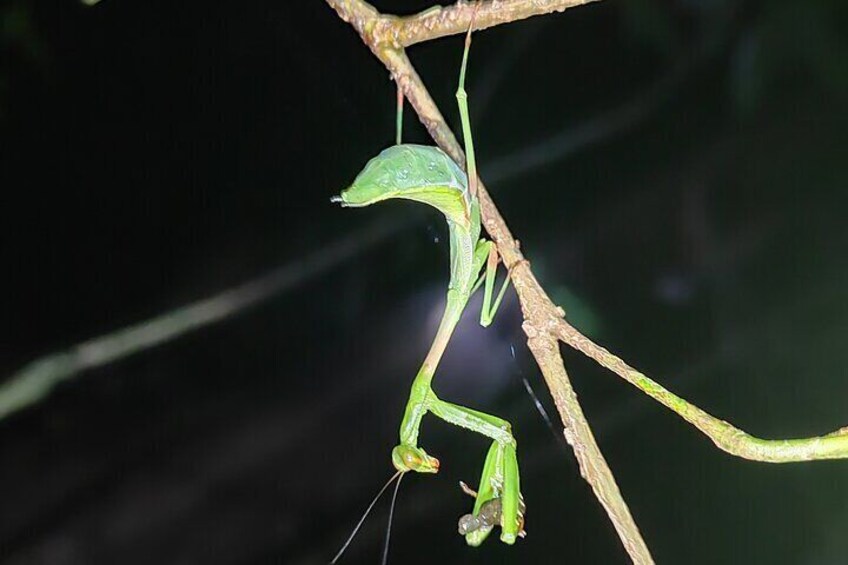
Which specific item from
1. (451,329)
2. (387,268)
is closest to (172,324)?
(387,268)

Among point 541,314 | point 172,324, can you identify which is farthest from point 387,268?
point 541,314

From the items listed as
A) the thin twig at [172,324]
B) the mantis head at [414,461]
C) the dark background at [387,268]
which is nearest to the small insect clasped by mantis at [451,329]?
the mantis head at [414,461]

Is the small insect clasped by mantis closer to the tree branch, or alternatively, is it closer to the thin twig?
the tree branch

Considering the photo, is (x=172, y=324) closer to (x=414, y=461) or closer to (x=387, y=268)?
(x=387, y=268)

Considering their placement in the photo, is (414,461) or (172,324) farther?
(172,324)

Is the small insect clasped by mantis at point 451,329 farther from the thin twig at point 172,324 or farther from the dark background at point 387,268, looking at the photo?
the thin twig at point 172,324

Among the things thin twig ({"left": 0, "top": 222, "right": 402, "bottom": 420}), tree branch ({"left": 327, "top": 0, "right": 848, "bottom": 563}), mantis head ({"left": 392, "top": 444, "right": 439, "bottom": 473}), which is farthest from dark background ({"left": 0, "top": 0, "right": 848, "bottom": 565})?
mantis head ({"left": 392, "top": 444, "right": 439, "bottom": 473})

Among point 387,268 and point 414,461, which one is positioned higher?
point 387,268

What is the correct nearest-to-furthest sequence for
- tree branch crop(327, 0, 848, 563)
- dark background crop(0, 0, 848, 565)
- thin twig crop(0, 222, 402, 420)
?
tree branch crop(327, 0, 848, 563) → dark background crop(0, 0, 848, 565) → thin twig crop(0, 222, 402, 420)

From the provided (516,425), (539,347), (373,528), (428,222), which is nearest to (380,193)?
(539,347)

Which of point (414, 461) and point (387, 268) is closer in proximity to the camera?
point (414, 461)
